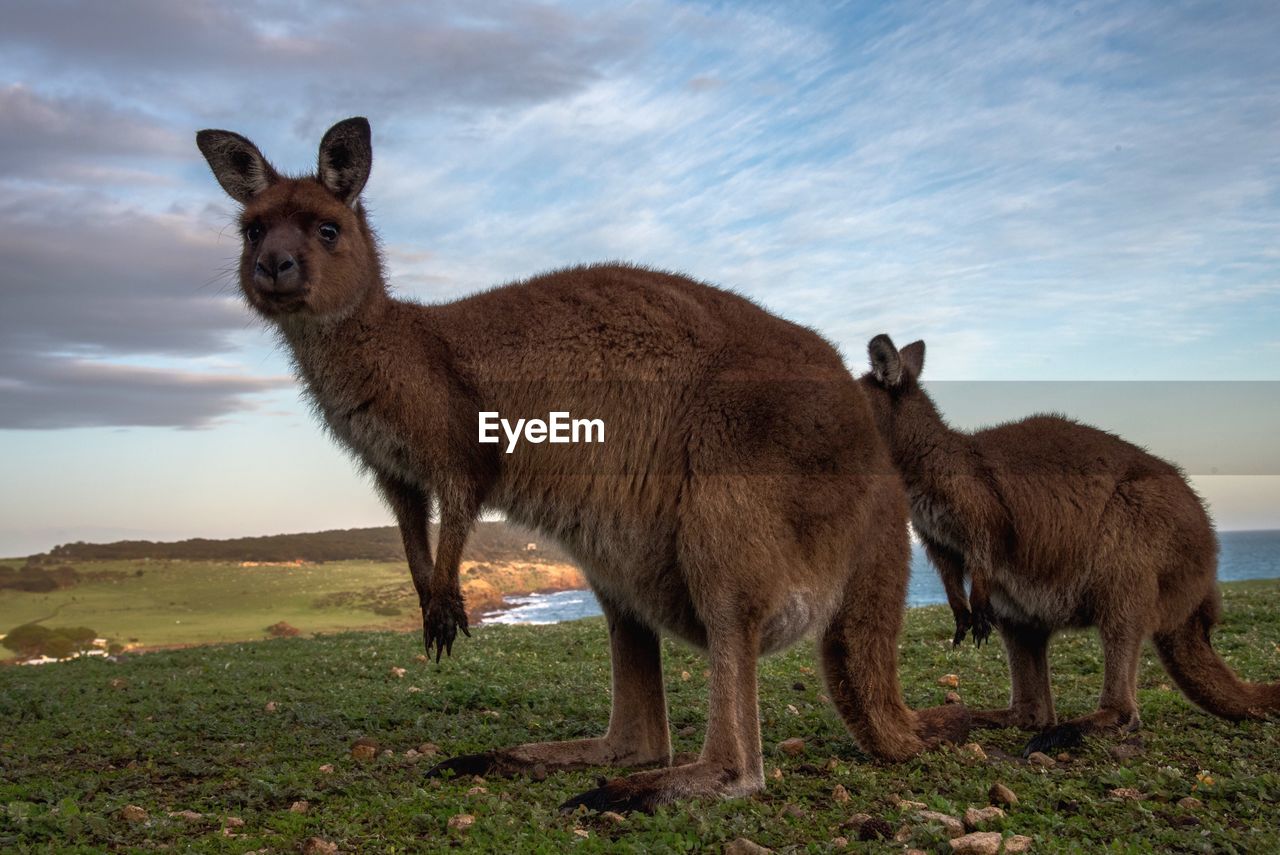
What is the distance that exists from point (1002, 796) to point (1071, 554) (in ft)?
7.08

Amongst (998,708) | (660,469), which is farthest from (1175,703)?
(660,469)

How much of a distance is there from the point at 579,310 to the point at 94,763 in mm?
3959

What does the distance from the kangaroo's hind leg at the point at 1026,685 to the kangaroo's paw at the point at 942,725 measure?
0.68m

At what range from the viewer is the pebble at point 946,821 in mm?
4492

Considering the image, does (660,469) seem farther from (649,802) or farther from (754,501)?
(649,802)

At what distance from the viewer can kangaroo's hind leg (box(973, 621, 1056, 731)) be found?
670 cm

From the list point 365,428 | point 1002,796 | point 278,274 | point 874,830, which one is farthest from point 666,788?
point 278,274

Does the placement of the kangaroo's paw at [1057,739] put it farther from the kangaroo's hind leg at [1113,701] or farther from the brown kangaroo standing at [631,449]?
the brown kangaroo standing at [631,449]

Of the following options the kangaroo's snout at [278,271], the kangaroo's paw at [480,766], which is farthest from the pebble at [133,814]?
the kangaroo's snout at [278,271]

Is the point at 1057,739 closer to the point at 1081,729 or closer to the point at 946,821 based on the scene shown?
the point at 1081,729

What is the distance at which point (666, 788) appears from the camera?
4.84 m

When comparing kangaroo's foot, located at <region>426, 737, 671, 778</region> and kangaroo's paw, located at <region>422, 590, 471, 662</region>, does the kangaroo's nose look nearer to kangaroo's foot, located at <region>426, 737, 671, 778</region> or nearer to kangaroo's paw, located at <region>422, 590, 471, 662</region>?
kangaroo's paw, located at <region>422, 590, 471, 662</region>

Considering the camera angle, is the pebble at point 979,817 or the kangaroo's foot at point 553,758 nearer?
the pebble at point 979,817

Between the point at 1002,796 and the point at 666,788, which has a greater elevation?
the point at 666,788
